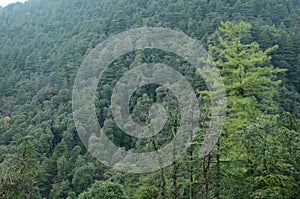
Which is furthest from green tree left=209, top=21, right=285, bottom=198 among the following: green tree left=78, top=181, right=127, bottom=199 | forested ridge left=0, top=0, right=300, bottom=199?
green tree left=78, top=181, right=127, bottom=199

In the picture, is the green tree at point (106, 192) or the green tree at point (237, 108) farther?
the green tree at point (106, 192)

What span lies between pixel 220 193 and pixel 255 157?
121 cm

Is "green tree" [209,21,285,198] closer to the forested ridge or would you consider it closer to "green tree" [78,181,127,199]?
the forested ridge

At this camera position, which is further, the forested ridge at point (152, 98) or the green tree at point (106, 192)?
the green tree at point (106, 192)

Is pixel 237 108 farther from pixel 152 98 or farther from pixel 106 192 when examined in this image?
pixel 152 98

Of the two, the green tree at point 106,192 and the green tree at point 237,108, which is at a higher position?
the green tree at point 237,108

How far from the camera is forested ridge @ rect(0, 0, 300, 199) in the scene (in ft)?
29.4

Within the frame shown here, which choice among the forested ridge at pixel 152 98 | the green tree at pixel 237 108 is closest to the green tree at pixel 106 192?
the forested ridge at pixel 152 98

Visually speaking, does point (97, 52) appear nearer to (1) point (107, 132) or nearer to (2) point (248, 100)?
(1) point (107, 132)

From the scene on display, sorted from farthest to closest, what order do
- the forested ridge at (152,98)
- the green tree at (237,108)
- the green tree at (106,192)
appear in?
the green tree at (106,192) < the forested ridge at (152,98) < the green tree at (237,108)

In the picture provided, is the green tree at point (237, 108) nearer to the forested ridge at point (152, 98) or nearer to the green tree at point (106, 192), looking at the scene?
the forested ridge at point (152, 98)

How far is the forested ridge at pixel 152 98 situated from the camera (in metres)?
8.96

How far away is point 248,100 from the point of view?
10.1 meters

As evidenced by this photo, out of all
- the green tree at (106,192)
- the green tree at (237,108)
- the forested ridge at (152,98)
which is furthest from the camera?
the green tree at (106,192)
